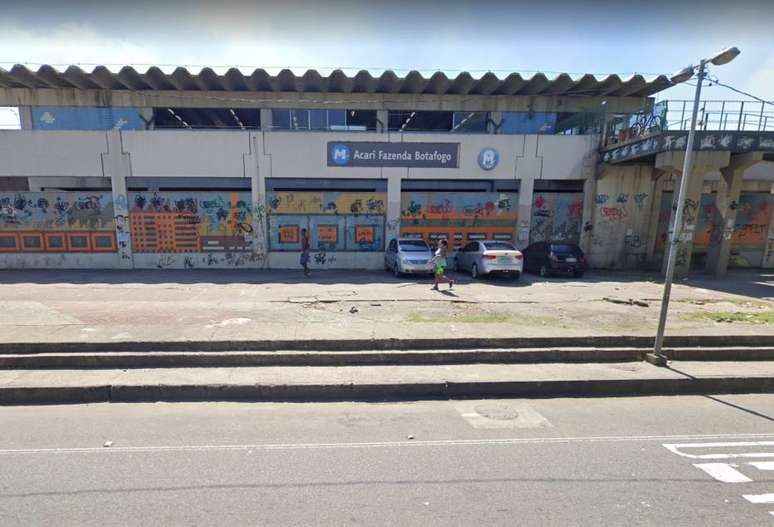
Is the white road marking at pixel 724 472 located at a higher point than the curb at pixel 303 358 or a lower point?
higher

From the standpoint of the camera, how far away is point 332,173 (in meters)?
15.9

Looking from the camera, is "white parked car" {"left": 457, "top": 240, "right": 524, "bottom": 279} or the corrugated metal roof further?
the corrugated metal roof

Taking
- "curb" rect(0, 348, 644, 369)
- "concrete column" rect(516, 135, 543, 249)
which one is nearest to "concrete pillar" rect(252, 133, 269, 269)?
"curb" rect(0, 348, 644, 369)

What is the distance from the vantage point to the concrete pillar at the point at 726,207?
13.9 metres

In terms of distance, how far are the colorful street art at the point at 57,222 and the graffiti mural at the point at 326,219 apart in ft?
24.0

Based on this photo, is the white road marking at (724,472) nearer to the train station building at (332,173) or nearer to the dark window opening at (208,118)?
the train station building at (332,173)

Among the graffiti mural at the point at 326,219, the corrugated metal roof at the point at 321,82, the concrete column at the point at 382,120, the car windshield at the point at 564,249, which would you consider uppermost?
the corrugated metal roof at the point at 321,82

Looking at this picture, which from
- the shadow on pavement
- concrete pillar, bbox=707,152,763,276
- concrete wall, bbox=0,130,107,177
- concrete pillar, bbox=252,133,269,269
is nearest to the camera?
the shadow on pavement

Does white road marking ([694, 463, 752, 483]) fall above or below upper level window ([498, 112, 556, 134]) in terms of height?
below

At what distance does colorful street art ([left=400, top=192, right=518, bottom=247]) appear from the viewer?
1656 centimetres

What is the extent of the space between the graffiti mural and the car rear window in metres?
2.34

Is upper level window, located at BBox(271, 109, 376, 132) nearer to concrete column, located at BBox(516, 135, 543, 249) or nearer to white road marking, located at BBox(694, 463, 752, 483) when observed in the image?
concrete column, located at BBox(516, 135, 543, 249)

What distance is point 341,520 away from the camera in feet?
8.58

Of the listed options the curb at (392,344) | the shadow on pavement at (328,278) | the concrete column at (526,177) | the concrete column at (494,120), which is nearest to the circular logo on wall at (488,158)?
the concrete column at (526,177)
